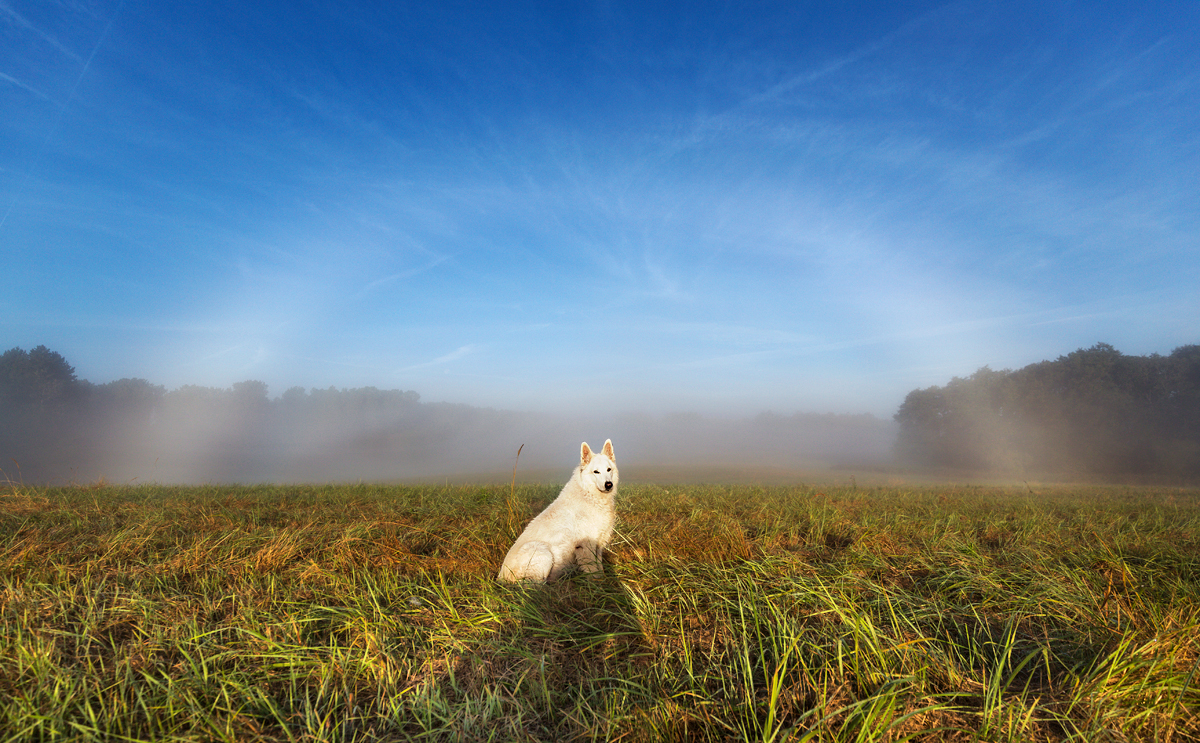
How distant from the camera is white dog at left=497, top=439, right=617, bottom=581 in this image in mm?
4820

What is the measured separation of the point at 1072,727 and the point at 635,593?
2.57 meters

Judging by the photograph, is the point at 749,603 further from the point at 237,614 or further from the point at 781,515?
the point at 781,515

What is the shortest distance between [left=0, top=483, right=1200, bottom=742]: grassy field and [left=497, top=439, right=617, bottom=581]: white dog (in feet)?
0.98

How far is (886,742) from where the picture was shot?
2.27m

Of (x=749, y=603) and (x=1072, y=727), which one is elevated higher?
(x=749, y=603)

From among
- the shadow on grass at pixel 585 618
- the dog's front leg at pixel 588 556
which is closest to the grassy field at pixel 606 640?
the shadow on grass at pixel 585 618

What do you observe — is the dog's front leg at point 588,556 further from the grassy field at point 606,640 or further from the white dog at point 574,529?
the grassy field at point 606,640

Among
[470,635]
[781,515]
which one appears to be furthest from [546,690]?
[781,515]

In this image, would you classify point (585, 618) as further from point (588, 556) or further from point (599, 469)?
point (599, 469)

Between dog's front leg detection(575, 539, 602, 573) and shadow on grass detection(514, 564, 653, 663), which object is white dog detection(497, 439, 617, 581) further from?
shadow on grass detection(514, 564, 653, 663)

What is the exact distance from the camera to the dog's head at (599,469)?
5.80 meters

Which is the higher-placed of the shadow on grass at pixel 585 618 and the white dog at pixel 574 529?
the white dog at pixel 574 529

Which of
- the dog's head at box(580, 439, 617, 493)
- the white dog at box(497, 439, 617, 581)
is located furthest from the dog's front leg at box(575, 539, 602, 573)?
the dog's head at box(580, 439, 617, 493)

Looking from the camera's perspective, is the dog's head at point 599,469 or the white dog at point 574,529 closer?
the white dog at point 574,529
